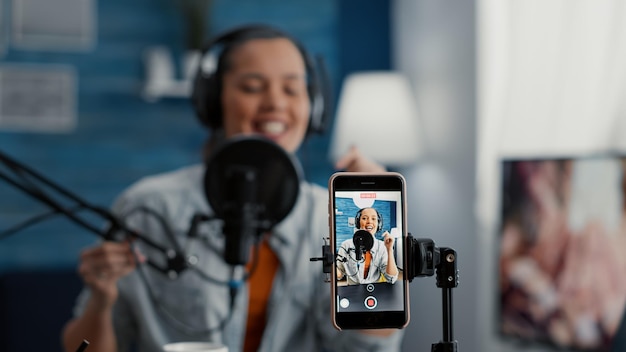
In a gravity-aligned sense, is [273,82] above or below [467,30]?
below

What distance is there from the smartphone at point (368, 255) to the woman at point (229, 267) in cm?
43

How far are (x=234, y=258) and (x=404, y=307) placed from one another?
0.31 metres

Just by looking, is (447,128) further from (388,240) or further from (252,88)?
(388,240)

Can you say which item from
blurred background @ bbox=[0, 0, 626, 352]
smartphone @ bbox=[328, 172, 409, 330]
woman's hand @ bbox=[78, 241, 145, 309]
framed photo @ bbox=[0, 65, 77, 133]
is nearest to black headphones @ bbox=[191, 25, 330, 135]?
woman's hand @ bbox=[78, 241, 145, 309]

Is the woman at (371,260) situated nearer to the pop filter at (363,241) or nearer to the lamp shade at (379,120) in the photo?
the pop filter at (363,241)

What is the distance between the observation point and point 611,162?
189cm

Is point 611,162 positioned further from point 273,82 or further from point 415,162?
point 415,162

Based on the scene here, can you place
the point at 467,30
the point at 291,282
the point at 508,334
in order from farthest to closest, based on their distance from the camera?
1. the point at 467,30
2. the point at 508,334
3. the point at 291,282

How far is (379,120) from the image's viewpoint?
2902 millimetres

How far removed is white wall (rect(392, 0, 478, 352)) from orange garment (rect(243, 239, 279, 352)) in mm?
1265

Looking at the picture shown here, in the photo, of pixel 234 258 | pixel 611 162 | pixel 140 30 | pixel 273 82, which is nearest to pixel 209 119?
pixel 273 82

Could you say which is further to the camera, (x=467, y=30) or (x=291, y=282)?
(x=467, y=30)

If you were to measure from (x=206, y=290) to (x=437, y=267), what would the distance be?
2.69 ft

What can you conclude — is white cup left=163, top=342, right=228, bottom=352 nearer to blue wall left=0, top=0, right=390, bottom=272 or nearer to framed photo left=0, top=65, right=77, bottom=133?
blue wall left=0, top=0, right=390, bottom=272
